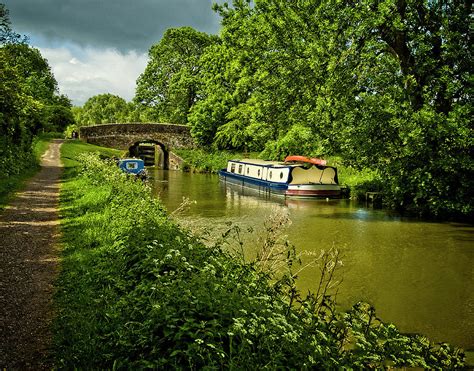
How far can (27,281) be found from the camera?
682cm

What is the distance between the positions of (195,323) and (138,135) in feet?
148

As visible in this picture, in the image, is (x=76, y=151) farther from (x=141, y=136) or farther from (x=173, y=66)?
(x=173, y=66)

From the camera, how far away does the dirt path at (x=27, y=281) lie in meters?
4.71

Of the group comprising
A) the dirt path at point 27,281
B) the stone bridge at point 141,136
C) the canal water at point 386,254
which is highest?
the stone bridge at point 141,136

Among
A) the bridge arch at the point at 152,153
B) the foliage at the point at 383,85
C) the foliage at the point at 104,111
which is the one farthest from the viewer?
the foliage at the point at 104,111

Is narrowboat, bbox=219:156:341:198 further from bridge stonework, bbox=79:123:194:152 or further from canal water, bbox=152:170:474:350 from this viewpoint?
bridge stonework, bbox=79:123:194:152

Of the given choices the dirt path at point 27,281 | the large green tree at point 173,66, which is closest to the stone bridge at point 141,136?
the large green tree at point 173,66

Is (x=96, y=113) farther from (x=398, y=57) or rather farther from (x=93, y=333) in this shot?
(x=93, y=333)

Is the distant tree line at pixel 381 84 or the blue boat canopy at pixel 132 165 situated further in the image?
the blue boat canopy at pixel 132 165

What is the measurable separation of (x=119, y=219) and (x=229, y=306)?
19.9ft

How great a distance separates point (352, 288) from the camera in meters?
9.13

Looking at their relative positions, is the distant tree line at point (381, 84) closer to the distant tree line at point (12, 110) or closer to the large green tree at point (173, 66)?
the distant tree line at point (12, 110)

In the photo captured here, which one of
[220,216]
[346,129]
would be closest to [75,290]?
[220,216]

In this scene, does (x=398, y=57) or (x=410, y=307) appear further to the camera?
(x=398, y=57)
